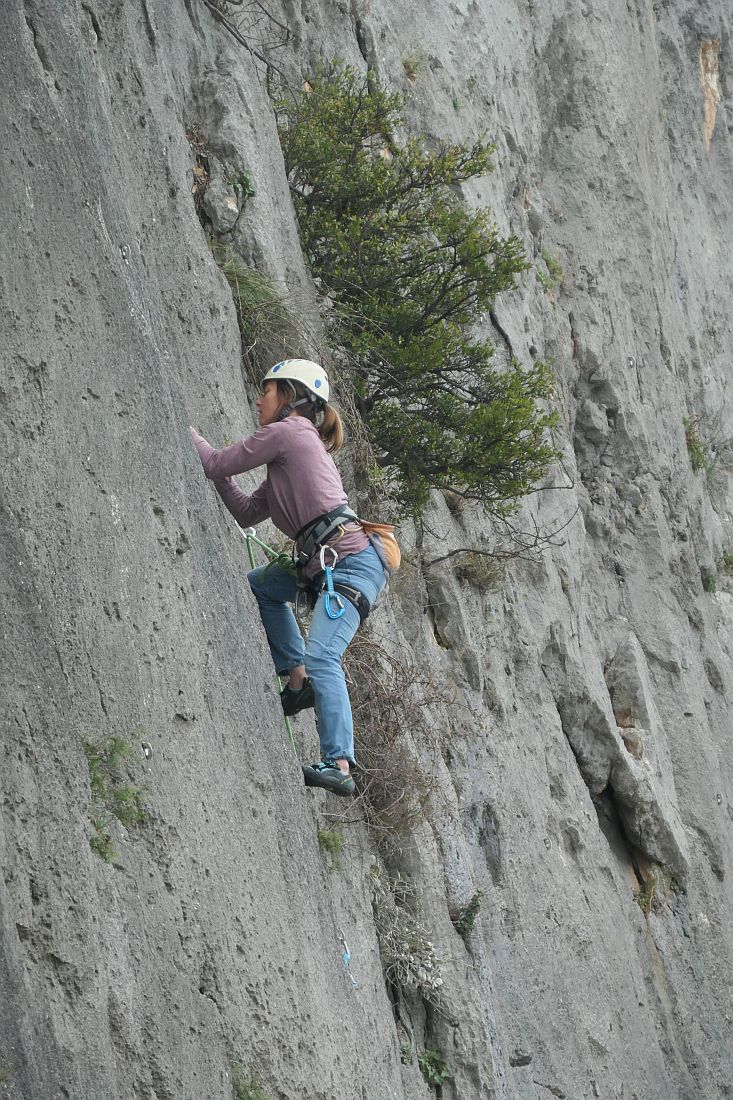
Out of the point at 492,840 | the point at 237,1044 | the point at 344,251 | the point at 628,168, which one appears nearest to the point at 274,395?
the point at 237,1044

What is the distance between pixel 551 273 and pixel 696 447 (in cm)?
328

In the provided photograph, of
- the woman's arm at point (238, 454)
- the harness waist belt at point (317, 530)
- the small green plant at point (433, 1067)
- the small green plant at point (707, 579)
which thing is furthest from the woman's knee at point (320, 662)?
the small green plant at point (707, 579)

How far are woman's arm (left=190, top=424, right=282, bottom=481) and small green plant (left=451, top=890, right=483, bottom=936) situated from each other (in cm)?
381

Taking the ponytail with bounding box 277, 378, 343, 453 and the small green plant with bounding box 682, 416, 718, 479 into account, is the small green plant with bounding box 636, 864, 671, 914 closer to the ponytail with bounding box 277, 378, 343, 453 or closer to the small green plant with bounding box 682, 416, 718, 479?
the small green plant with bounding box 682, 416, 718, 479

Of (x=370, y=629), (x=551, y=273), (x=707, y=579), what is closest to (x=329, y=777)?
(x=370, y=629)

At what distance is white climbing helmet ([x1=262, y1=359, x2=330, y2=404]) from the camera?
19.0ft

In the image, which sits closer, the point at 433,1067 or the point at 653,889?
the point at 433,1067

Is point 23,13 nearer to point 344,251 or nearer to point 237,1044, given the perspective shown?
point 237,1044

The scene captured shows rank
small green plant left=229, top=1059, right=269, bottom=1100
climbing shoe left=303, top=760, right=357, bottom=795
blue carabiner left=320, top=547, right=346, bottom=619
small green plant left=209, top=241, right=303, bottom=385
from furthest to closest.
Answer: small green plant left=209, top=241, right=303, bottom=385, blue carabiner left=320, top=547, right=346, bottom=619, climbing shoe left=303, top=760, right=357, bottom=795, small green plant left=229, top=1059, right=269, bottom=1100

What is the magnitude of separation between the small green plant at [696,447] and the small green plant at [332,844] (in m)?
10.0

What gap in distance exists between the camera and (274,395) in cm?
583

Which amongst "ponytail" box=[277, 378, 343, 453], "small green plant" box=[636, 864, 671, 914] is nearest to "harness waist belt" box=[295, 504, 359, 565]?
"ponytail" box=[277, 378, 343, 453]

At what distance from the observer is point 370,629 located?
797 cm

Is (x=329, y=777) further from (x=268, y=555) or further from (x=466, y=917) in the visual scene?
(x=466, y=917)
